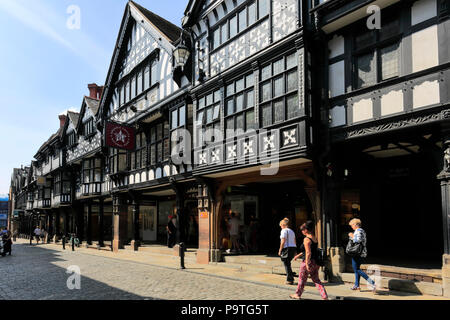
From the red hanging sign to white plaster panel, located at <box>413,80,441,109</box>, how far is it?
13837 millimetres

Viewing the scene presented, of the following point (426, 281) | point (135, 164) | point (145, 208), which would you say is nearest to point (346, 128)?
point (426, 281)

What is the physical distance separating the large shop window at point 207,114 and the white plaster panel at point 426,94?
266 inches

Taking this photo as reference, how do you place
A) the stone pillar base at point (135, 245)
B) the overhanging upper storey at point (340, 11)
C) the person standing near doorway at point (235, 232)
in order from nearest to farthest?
the overhanging upper storey at point (340, 11)
the person standing near doorway at point (235, 232)
the stone pillar base at point (135, 245)

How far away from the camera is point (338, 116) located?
32.5 ft

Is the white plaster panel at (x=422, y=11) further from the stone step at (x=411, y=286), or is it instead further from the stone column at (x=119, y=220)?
the stone column at (x=119, y=220)

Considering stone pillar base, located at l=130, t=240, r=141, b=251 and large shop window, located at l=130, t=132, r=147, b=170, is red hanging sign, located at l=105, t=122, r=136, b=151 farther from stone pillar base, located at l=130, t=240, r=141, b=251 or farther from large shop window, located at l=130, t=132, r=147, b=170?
stone pillar base, located at l=130, t=240, r=141, b=251

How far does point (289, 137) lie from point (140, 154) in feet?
36.4

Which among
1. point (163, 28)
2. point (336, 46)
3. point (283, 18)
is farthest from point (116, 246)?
point (336, 46)

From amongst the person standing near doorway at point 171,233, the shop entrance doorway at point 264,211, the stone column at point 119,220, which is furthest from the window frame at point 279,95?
the stone column at point 119,220

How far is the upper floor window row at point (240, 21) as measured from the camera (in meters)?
12.1

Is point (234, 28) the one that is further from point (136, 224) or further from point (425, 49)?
point (136, 224)

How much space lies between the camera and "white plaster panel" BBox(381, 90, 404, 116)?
857cm
